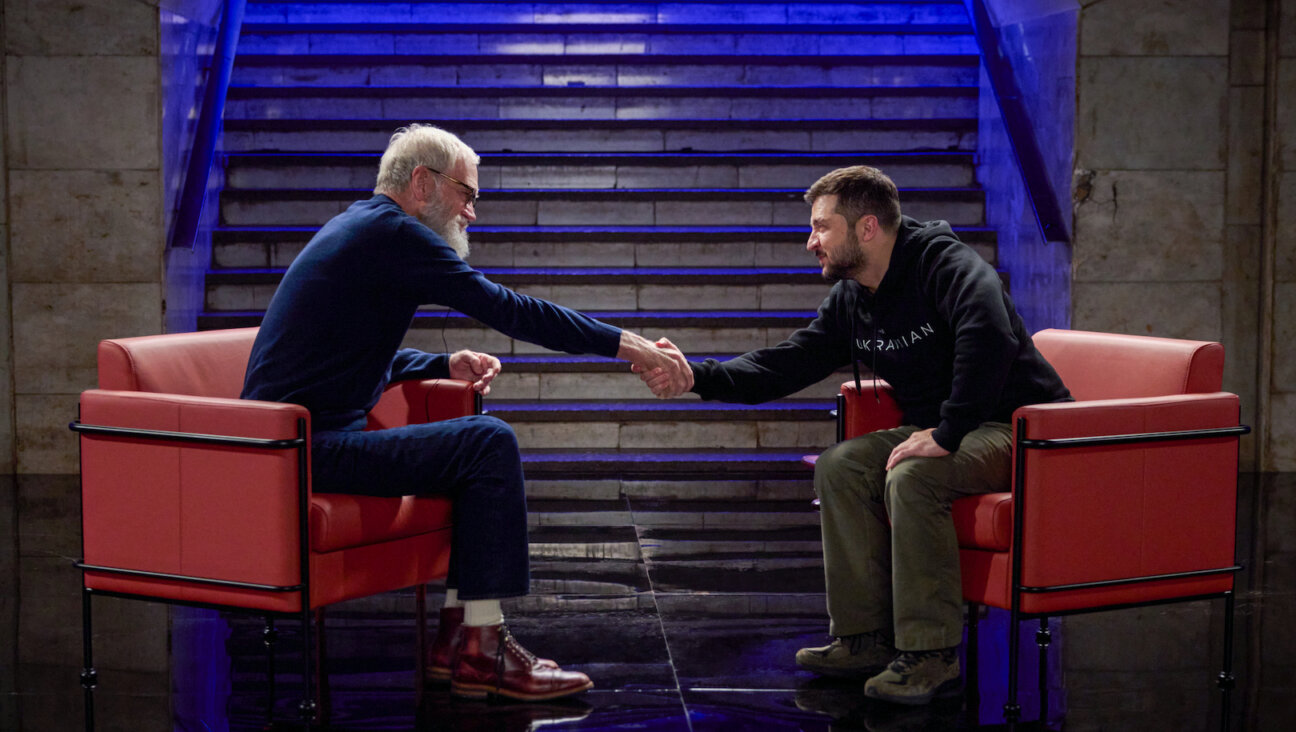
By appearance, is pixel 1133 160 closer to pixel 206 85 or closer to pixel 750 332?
pixel 750 332

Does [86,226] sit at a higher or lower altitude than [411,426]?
higher

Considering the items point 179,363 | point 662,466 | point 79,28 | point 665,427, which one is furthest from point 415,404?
point 79,28

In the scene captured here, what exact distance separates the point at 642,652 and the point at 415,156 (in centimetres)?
150

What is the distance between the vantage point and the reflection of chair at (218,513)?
286 centimetres

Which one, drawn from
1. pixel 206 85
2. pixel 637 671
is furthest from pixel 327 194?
pixel 637 671

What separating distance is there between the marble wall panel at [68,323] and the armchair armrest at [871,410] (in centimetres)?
381

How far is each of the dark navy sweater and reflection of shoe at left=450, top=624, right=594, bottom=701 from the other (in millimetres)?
639

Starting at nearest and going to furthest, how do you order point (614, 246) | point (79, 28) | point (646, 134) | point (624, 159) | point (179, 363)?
point (179, 363), point (79, 28), point (614, 246), point (624, 159), point (646, 134)

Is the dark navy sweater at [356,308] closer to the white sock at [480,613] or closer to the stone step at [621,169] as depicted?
the white sock at [480,613]

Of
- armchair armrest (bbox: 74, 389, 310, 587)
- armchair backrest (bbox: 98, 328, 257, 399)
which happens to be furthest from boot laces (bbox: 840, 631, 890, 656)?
armchair backrest (bbox: 98, 328, 257, 399)

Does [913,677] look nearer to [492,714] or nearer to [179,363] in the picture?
[492,714]

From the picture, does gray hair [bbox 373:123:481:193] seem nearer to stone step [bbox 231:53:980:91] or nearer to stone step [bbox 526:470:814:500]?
stone step [bbox 526:470:814:500]

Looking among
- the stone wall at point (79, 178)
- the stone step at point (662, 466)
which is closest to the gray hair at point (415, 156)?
the stone step at point (662, 466)

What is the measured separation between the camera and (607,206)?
7.43m
